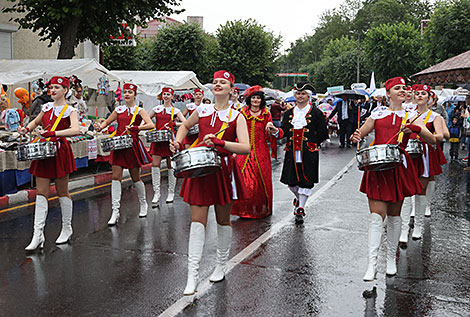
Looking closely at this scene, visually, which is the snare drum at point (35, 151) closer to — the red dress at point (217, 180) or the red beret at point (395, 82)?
the red dress at point (217, 180)

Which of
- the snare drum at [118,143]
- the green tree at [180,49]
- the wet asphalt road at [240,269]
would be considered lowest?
the wet asphalt road at [240,269]

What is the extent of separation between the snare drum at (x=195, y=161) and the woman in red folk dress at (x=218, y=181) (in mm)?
130

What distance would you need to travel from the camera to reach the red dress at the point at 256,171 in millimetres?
8406

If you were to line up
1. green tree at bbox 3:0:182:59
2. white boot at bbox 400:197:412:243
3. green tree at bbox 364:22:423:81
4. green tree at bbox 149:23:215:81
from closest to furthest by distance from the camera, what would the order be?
white boot at bbox 400:197:412:243 → green tree at bbox 3:0:182:59 → green tree at bbox 149:23:215:81 → green tree at bbox 364:22:423:81

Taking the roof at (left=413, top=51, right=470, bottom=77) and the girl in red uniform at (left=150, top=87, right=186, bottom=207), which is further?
the roof at (left=413, top=51, right=470, bottom=77)

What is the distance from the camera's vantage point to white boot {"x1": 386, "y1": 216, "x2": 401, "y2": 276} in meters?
5.62

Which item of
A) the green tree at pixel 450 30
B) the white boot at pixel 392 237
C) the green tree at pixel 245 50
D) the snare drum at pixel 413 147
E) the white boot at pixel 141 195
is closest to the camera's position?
the white boot at pixel 392 237

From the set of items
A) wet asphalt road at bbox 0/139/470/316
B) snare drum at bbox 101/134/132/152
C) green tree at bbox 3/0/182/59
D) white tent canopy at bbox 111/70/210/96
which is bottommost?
wet asphalt road at bbox 0/139/470/316

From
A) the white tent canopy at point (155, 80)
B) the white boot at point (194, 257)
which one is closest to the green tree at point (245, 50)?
the white tent canopy at point (155, 80)

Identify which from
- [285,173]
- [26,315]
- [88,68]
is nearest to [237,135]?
[26,315]

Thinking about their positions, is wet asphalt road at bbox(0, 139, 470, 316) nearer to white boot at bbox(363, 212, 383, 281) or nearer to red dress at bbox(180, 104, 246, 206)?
white boot at bbox(363, 212, 383, 281)

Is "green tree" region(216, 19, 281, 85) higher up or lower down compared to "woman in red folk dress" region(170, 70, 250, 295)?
higher up

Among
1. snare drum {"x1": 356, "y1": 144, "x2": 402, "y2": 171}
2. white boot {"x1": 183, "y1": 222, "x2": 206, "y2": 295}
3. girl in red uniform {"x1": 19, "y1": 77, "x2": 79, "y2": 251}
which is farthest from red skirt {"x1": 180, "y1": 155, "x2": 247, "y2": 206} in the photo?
girl in red uniform {"x1": 19, "y1": 77, "x2": 79, "y2": 251}

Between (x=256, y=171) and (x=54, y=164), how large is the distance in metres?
3.10
